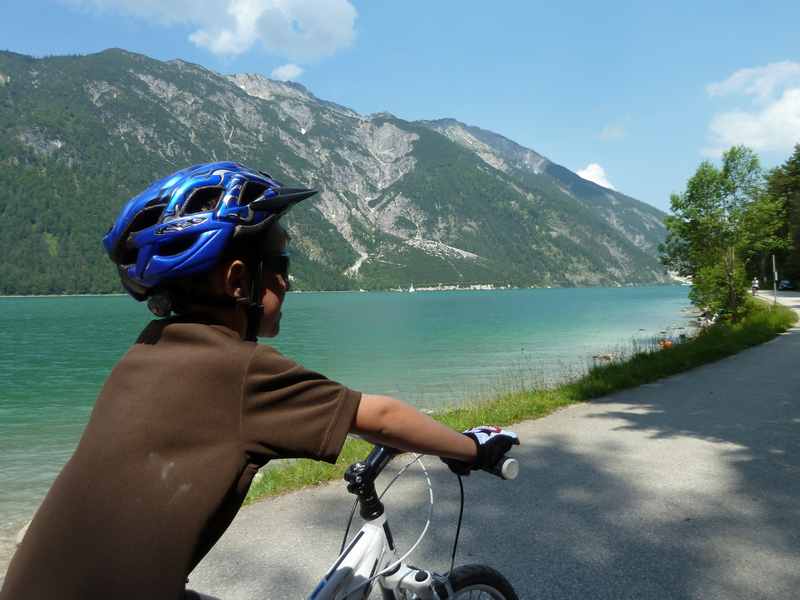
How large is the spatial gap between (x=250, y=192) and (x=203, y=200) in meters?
0.14

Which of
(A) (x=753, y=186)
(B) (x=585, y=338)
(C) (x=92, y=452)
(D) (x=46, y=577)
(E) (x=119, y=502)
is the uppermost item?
(A) (x=753, y=186)

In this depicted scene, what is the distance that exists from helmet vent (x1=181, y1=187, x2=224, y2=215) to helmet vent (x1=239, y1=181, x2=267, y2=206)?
0.06 m

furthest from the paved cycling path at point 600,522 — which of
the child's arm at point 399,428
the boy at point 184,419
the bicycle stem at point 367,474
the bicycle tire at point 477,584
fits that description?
the boy at point 184,419

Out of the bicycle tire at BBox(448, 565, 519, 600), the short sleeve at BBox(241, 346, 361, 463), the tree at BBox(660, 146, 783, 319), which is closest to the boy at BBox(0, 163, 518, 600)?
the short sleeve at BBox(241, 346, 361, 463)

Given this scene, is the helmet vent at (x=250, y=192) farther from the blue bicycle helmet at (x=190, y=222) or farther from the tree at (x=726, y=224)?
the tree at (x=726, y=224)

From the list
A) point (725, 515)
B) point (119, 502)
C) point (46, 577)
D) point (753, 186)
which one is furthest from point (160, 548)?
point (753, 186)

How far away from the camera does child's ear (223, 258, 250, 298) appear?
71.4 inches

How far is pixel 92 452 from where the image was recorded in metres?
1.53

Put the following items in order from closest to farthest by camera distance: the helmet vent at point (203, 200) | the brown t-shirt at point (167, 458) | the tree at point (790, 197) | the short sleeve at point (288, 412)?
the brown t-shirt at point (167, 458) < the short sleeve at point (288, 412) < the helmet vent at point (203, 200) < the tree at point (790, 197)

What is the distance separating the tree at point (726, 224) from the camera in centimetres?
2391

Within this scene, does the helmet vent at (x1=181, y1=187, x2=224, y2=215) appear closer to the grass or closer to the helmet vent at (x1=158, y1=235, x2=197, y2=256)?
the helmet vent at (x1=158, y1=235, x2=197, y2=256)

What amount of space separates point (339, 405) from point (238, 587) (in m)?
2.91

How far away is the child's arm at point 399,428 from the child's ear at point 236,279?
49 centimetres

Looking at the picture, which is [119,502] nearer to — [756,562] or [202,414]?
[202,414]
